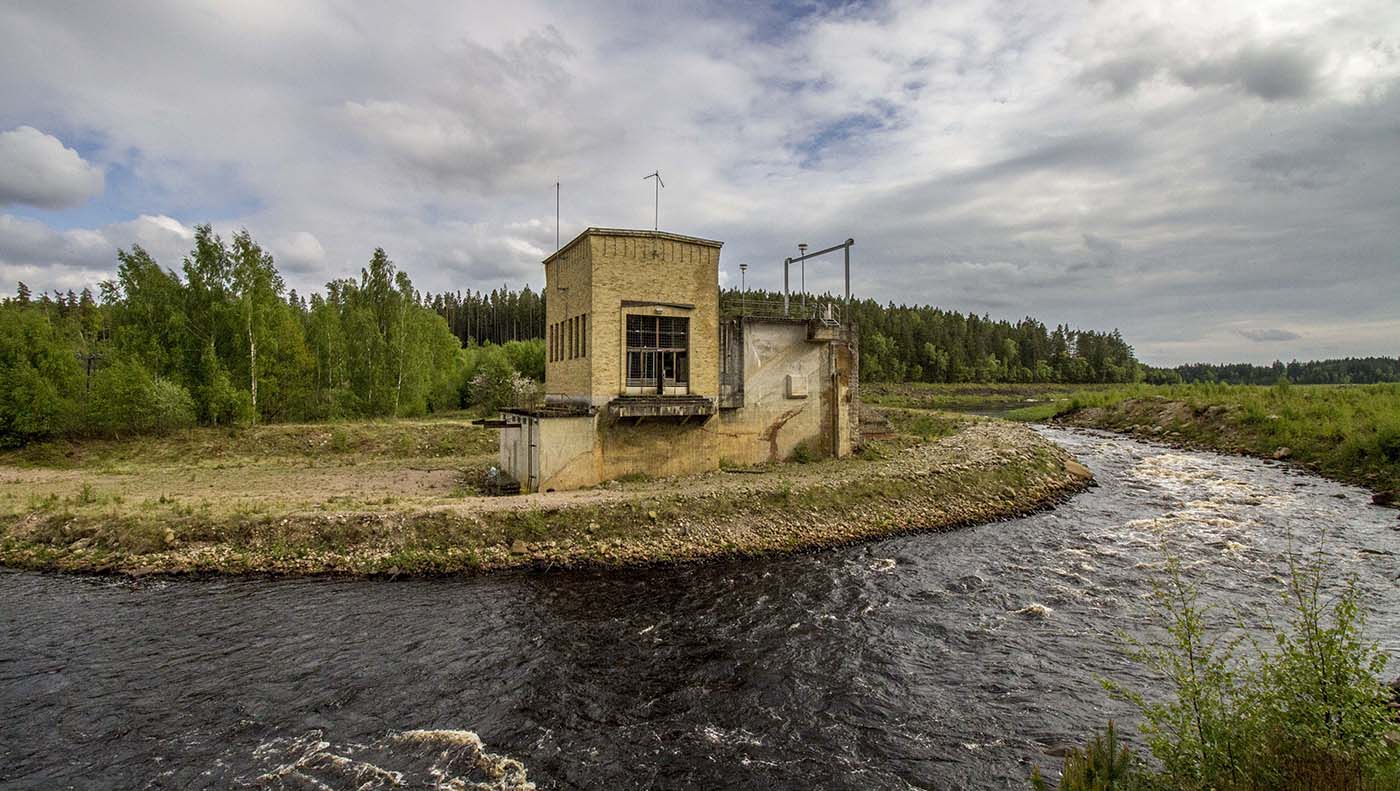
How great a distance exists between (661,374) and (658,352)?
2.65 feet

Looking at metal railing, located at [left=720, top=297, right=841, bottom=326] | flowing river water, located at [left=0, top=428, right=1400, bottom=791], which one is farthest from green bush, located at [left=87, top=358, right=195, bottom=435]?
metal railing, located at [left=720, top=297, right=841, bottom=326]

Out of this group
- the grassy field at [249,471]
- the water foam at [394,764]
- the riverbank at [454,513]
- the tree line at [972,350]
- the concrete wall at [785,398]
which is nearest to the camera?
Answer: the water foam at [394,764]

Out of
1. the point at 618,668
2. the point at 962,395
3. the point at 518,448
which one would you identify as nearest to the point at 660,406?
the point at 518,448

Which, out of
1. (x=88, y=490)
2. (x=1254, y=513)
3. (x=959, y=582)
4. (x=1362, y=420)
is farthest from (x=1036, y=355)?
(x=88, y=490)

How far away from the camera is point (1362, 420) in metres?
30.8

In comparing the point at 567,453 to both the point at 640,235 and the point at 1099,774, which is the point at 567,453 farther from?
the point at 1099,774

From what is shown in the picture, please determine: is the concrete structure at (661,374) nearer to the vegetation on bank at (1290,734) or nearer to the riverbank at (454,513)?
the riverbank at (454,513)

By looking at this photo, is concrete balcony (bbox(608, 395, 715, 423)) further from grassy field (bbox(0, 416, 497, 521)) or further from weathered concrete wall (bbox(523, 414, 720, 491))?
grassy field (bbox(0, 416, 497, 521))

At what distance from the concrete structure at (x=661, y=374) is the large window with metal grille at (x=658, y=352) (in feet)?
0.13

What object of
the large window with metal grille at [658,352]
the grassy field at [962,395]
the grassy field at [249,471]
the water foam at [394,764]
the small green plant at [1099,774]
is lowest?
the water foam at [394,764]

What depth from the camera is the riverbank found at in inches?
672

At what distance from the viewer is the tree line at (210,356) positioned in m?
32.8

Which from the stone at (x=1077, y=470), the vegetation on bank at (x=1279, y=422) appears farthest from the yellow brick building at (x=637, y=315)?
the vegetation on bank at (x=1279, y=422)

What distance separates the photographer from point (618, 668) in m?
11.9
